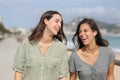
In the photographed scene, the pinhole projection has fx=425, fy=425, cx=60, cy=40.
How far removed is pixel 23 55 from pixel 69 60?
1.78ft

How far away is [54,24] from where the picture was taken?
4758mm

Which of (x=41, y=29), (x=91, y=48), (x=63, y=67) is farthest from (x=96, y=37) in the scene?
(x=41, y=29)

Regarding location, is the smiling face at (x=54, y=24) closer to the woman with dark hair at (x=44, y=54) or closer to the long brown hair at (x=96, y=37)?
the woman with dark hair at (x=44, y=54)

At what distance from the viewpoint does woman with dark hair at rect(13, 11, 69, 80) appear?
4.71m

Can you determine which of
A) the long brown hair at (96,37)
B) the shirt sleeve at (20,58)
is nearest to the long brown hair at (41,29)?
the shirt sleeve at (20,58)

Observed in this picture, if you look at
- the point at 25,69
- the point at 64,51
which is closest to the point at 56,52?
the point at 64,51

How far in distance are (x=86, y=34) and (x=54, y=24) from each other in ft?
1.33

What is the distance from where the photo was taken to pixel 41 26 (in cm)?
480

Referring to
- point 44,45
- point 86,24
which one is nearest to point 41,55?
point 44,45

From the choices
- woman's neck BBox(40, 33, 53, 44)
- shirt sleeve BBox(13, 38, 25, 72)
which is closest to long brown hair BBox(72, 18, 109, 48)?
woman's neck BBox(40, 33, 53, 44)

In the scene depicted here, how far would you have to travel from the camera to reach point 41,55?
4770mm

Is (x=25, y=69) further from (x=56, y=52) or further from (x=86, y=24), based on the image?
(x=86, y=24)

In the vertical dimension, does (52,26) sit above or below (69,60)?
above

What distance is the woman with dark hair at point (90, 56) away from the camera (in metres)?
4.85
